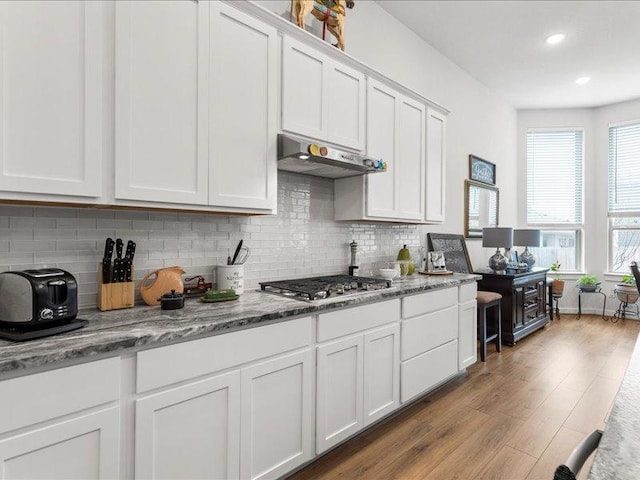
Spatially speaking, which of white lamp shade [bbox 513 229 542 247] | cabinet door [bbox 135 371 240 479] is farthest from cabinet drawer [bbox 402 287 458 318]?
white lamp shade [bbox 513 229 542 247]

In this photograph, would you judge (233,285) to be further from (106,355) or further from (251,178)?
(106,355)

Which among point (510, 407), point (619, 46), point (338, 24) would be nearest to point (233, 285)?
point (338, 24)

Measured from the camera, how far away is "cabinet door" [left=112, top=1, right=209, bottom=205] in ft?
5.10

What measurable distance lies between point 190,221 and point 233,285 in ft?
1.47

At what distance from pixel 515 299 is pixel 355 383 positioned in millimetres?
3007

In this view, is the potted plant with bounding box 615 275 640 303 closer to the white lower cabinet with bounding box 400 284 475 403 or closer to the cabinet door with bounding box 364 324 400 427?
the white lower cabinet with bounding box 400 284 475 403

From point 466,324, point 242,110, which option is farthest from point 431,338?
point 242,110

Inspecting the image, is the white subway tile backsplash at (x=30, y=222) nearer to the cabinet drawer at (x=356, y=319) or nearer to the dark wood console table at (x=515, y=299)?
the cabinet drawer at (x=356, y=319)

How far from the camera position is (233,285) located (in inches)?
84.0

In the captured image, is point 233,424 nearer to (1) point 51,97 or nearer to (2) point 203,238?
(2) point 203,238

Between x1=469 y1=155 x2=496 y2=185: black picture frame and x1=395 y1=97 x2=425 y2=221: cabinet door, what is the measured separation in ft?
6.06

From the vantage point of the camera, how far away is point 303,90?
2279mm

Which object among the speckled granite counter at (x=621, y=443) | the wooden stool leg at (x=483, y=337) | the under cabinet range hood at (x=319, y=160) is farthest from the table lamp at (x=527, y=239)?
the speckled granite counter at (x=621, y=443)

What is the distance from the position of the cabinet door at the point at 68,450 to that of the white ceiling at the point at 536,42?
12.6ft
